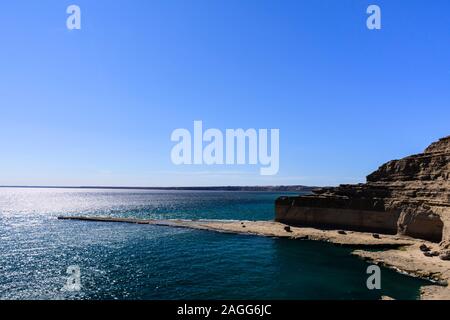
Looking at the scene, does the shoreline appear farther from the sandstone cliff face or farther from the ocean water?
the sandstone cliff face

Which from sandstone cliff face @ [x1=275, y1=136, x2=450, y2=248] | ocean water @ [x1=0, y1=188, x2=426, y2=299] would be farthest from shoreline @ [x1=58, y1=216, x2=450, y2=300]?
sandstone cliff face @ [x1=275, y1=136, x2=450, y2=248]

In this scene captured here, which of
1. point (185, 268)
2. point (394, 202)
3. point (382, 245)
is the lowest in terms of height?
point (185, 268)

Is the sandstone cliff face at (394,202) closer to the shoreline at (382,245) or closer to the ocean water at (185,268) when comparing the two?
the shoreline at (382,245)

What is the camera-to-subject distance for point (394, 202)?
66000mm

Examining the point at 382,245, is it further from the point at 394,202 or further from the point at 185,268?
the point at 185,268

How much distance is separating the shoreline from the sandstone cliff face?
284 cm

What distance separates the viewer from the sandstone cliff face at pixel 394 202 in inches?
2302

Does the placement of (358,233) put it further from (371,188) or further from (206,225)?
(206,225)

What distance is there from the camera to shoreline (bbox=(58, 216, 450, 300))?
39344mm

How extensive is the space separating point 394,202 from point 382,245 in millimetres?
12046

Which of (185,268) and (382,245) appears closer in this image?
(185,268)

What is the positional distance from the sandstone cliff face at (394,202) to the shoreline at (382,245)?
284 centimetres

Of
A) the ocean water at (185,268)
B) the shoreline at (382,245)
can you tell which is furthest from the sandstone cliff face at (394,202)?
the ocean water at (185,268)

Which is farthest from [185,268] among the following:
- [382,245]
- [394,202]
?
[394,202]
